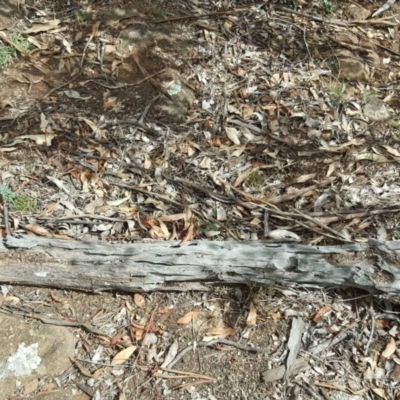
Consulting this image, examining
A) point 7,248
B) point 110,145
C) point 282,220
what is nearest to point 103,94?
point 110,145

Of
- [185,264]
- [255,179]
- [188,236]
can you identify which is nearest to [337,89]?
[255,179]

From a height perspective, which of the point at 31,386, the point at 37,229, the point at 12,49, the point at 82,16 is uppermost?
the point at 82,16

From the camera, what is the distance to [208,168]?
134 inches

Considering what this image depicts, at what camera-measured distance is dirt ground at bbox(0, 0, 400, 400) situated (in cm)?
274

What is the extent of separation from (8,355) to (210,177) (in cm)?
155

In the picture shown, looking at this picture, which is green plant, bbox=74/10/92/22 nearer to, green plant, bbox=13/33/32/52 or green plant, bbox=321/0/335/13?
green plant, bbox=13/33/32/52

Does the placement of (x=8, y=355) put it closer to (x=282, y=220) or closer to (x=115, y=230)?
(x=115, y=230)

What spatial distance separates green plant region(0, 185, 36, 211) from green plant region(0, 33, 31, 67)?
3.70 feet

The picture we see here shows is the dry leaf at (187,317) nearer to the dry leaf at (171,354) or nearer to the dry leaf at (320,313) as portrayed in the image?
the dry leaf at (171,354)

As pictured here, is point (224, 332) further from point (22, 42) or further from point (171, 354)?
point (22, 42)

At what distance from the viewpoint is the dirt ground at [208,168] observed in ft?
9.00

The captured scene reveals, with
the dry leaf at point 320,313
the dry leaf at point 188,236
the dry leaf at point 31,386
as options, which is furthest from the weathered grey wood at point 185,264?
the dry leaf at point 31,386

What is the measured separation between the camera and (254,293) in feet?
9.39

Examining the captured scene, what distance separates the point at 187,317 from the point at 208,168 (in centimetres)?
101
